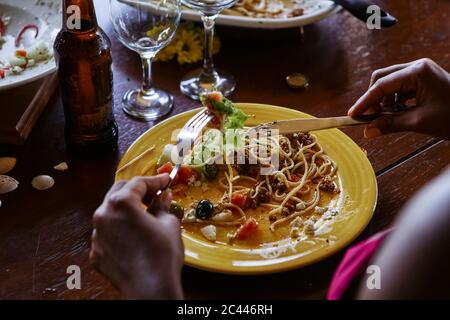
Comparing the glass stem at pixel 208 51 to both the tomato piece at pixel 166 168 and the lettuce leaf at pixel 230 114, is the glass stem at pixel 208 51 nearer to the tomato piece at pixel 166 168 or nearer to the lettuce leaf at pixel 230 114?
the lettuce leaf at pixel 230 114

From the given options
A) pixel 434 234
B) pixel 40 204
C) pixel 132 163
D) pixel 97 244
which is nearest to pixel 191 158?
pixel 132 163

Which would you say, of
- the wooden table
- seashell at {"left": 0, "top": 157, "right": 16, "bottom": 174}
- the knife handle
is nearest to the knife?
the knife handle

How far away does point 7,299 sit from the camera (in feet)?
3.67

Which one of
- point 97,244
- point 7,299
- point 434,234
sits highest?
point 434,234

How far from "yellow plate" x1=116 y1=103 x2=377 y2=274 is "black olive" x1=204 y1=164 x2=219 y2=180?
0.12m

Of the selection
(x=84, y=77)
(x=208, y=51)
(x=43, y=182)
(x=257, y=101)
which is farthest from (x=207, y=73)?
(x=43, y=182)

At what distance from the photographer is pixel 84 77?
1342mm

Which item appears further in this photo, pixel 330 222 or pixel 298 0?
pixel 298 0

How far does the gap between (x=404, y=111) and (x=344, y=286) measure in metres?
0.42

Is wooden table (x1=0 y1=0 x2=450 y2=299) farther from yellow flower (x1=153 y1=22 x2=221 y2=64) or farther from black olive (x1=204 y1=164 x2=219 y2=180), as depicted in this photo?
black olive (x1=204 y1=164 x2=219 y2=180)

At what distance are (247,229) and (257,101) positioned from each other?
51 cm

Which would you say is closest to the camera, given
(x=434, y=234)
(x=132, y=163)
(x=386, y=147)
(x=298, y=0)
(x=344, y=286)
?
(x=434, y=234)

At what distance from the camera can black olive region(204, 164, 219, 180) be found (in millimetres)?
1337

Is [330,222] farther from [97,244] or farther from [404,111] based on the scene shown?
[97,244]
